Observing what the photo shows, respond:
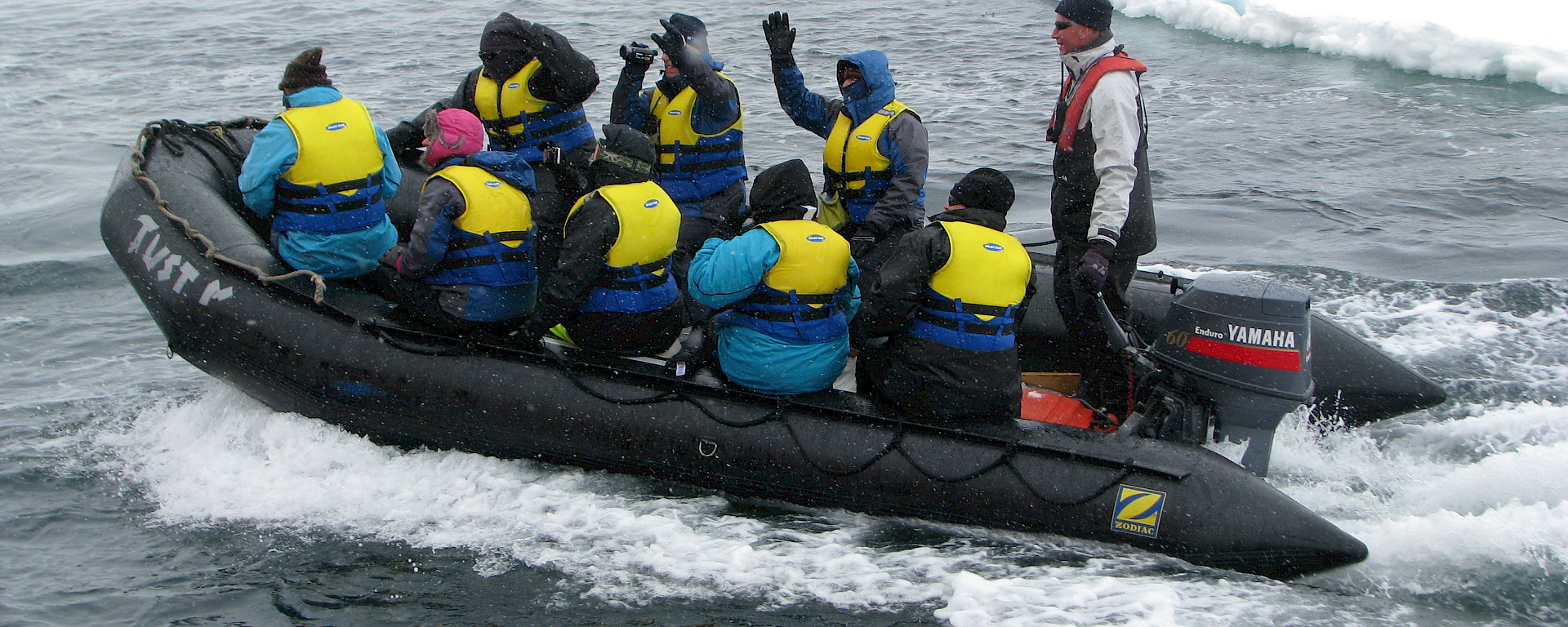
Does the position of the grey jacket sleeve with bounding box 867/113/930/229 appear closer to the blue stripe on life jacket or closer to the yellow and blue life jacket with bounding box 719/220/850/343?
the yellow and blue life jacket with bounding box 719/220/850/343

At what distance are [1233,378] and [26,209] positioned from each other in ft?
25.8

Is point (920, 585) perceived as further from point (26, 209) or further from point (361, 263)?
point (26, 209)

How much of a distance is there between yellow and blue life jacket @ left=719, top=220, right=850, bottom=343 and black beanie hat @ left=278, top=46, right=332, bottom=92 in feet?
5.94

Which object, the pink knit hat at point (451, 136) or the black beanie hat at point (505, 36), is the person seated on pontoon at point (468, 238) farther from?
the black beanie hat at point (505, 36)

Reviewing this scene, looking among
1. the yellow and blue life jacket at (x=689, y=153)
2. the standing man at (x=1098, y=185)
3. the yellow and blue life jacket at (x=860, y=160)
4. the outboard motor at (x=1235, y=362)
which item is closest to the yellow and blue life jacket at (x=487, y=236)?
the yellow and blue life jacket at (x=689, y=153)

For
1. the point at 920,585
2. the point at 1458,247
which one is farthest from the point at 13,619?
the point at 1458,247

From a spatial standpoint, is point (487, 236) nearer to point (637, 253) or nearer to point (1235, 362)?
point (637, 253)

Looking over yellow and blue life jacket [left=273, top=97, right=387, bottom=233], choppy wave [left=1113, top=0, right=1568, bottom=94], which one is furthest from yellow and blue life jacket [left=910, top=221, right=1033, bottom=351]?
choppy wave [left=1113, top=0, right=1568, bottom=94]

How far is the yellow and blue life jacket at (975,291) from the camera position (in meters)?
3.63

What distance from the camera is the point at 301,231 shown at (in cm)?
442

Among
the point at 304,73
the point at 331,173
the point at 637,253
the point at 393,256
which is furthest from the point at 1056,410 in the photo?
the point at 304,73

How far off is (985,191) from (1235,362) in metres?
1.07

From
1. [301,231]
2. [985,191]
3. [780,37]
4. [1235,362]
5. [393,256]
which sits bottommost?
[1235,362]

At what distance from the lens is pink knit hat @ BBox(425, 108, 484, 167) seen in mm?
4008
